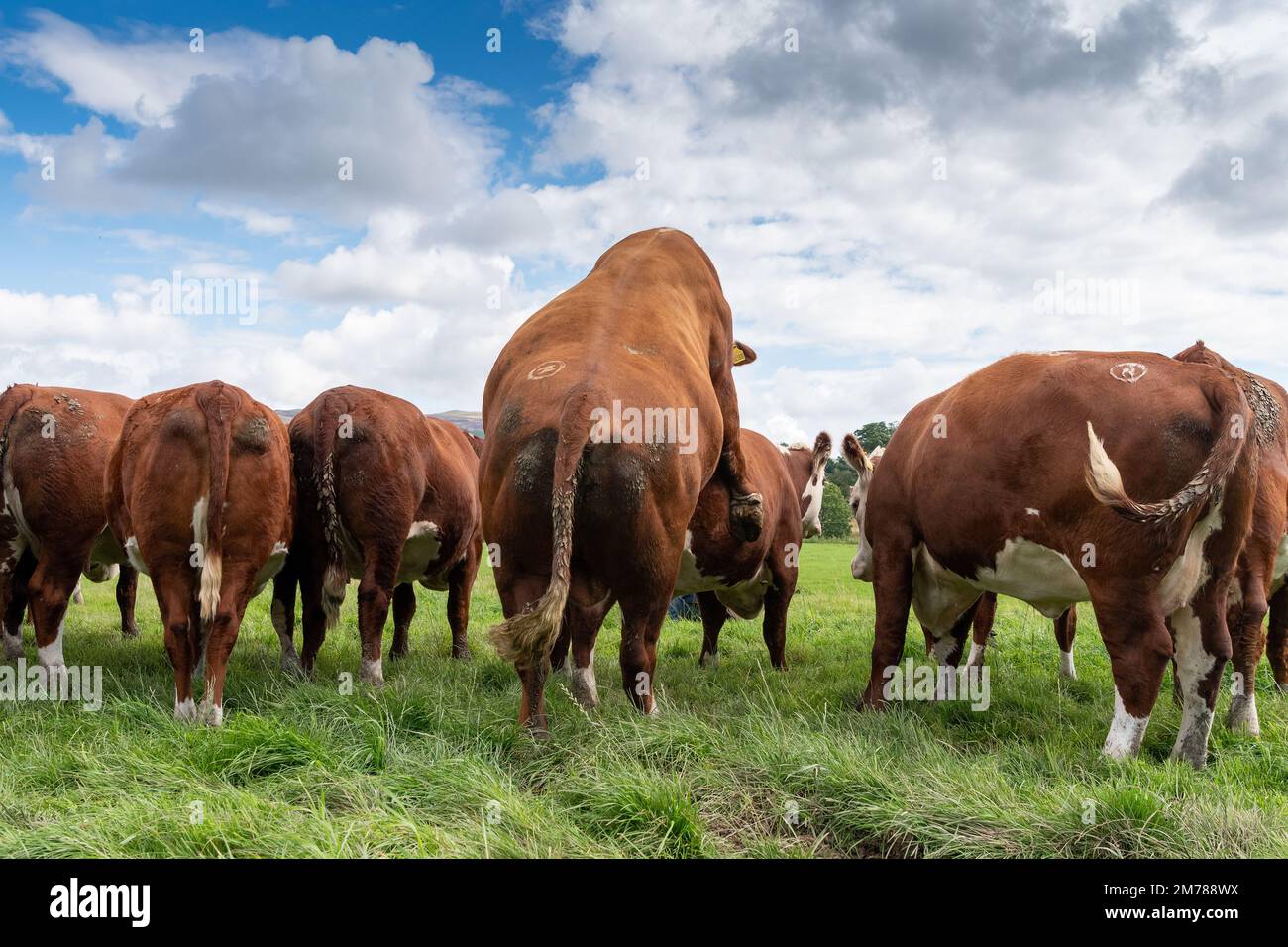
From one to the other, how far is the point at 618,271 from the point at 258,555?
9.39ft

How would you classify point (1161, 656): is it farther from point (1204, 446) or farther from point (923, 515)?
point (923, 515)

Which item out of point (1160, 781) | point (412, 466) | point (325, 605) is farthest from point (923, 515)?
point (325, 605)

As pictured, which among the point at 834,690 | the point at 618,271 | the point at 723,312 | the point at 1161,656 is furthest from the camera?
the point at 834,690

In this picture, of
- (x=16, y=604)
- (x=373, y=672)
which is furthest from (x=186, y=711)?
(x=16, y=604)

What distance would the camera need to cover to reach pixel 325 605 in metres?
6.84

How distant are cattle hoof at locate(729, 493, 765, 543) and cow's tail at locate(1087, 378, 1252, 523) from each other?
2073 mm

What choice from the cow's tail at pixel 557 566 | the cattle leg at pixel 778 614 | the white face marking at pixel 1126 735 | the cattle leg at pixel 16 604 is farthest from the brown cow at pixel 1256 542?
the cattle leg at pixel 16 604

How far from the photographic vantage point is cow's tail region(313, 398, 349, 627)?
653cm

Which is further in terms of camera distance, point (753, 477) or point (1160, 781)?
point (753, 477)

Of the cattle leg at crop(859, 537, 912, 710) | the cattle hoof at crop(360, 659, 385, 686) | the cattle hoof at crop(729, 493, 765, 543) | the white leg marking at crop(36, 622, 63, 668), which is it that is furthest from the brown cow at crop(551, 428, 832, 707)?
the white leg marking at crop(36, 622, 63, 668)

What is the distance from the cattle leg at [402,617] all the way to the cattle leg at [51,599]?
2645 mm

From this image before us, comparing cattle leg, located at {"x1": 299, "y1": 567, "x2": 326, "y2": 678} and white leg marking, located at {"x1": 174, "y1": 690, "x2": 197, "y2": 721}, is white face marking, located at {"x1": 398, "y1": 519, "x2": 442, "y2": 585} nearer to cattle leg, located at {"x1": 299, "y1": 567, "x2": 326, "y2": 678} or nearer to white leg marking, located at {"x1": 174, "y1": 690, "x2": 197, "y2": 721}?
cattle leg, located at {"x1": 299, "y1": 567, "x2": 326, "y2": 678}

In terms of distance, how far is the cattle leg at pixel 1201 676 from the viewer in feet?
15.2

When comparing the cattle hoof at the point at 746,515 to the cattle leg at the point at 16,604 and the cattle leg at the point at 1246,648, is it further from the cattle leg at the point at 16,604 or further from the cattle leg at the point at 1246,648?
the cattle leg at the point at 16,604
